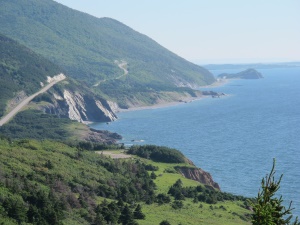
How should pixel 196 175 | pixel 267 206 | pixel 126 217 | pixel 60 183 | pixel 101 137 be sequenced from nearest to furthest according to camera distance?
pixel 267 206 < pixel 126 217 < pixel 60 183 < pixel 196 175 < pixel 101 137

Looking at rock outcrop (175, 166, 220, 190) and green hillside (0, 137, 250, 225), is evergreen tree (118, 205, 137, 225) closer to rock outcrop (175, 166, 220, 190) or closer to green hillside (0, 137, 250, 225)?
green hillside (0, 137, 250, 225)

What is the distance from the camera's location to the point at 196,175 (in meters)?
107

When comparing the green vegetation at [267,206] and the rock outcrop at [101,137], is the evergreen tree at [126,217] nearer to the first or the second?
the green vegetation at [267,206]

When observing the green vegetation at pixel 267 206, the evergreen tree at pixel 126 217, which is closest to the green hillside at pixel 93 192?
the evergreen tree at pixel 126 217

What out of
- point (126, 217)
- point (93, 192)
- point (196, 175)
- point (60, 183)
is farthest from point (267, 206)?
point (196, 175)

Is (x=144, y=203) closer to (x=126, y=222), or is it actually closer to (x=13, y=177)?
(x=126, y=222)

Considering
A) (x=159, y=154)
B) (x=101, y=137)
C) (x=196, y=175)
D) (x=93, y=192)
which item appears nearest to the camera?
(x=93, y=192)

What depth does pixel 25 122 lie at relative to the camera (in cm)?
18025

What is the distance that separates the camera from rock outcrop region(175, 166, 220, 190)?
10681 cm

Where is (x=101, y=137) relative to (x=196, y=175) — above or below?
below

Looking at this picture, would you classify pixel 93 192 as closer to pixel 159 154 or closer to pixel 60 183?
pixel 60 183

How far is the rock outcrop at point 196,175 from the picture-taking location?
350ft

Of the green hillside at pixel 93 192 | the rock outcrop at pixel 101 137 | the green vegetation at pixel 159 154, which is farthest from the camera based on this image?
the rock outcrop at pixel 101 137

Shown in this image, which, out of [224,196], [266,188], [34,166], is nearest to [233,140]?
[224,196]
